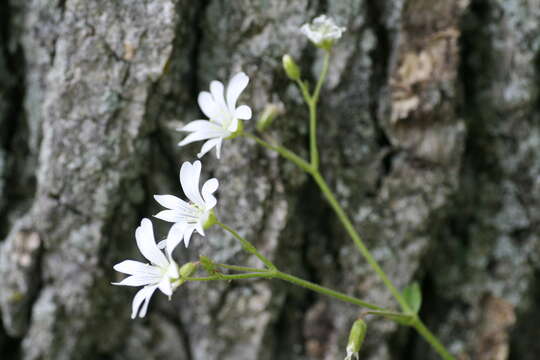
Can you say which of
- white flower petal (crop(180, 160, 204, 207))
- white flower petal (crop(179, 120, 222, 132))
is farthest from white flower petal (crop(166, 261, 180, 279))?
white flower petal (crop(179, 120, 222, 132))

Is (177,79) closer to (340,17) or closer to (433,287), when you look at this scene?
(340,17)

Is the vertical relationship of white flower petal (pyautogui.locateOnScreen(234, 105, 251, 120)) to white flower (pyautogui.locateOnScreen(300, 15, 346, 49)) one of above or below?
below

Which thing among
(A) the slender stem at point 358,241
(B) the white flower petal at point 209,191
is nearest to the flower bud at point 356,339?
(A) the slender stem at point 358,241

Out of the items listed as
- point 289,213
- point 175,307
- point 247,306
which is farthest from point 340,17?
point 175,307

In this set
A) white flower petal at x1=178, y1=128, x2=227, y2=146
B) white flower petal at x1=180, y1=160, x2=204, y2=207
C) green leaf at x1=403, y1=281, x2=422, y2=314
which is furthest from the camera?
green leaf at x1=403, y1=281, x2=422, y2=314

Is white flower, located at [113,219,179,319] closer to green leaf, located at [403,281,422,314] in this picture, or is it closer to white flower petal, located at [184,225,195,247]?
white flower petal, located at [184,225,195,247]

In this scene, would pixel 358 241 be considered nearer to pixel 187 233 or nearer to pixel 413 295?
pixel 413 295

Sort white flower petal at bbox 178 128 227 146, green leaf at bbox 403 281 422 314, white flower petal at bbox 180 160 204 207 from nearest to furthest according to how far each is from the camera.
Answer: white flower petal at bbox 180 160 204 207
white flower petal at bbox 178 128 227 146
green leaf at bbox 403 281 422 314
